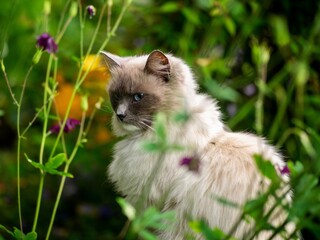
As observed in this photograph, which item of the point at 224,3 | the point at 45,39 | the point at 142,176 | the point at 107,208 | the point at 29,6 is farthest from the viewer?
the point at 107,208

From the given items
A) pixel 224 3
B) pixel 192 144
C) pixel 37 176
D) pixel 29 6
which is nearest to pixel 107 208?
pixel 37 176

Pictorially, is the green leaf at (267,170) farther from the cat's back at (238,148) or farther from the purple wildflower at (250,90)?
the purple wildflower at (250,90)

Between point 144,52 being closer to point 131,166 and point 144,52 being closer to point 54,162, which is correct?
point 131,166

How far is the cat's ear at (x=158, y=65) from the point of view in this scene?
2605 millimetres

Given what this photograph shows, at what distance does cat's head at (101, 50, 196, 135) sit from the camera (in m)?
2.66

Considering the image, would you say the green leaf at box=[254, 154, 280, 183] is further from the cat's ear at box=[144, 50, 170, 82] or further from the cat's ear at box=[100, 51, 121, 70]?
the cat's ear at box=[100, 51, 121, 70]

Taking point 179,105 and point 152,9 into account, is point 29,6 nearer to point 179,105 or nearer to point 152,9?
point 152,9

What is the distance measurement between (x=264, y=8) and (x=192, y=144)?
5.99 ft

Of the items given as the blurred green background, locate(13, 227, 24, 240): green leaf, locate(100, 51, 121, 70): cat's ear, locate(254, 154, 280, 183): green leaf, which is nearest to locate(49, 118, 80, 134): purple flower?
locate(100, 51, 121, 70): cat's ear

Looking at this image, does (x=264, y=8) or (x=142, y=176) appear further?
(x=264, y=8)

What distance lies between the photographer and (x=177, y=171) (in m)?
2.61

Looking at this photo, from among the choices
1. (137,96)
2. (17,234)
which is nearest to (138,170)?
(137,96)

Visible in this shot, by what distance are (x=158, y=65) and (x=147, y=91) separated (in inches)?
4.4

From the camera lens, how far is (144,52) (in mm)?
4059
